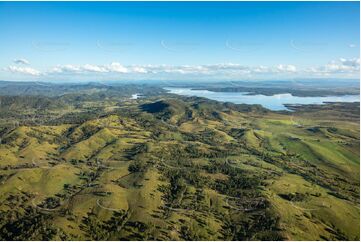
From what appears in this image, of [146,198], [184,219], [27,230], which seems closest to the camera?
[27,230]

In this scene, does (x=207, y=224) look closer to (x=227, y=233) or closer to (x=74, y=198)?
(x=227, y=233)

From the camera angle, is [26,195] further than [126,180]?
No

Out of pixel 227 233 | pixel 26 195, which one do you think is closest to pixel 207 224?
pixel 227 233

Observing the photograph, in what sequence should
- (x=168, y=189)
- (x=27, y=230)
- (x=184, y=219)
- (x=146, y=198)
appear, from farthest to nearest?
(x=168, y=189) → (x=146, y=198) → (x=184, y=219) → (x=27, y=230)

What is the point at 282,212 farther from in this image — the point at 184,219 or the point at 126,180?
the point at 126,180

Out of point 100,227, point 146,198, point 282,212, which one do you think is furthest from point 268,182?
point 100,227

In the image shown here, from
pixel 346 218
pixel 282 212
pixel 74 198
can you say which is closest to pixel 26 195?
pixel 74 198

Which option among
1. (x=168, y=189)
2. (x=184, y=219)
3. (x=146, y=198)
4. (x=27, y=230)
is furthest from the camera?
(x=168, y=189)

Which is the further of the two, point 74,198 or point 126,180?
point 126,180
